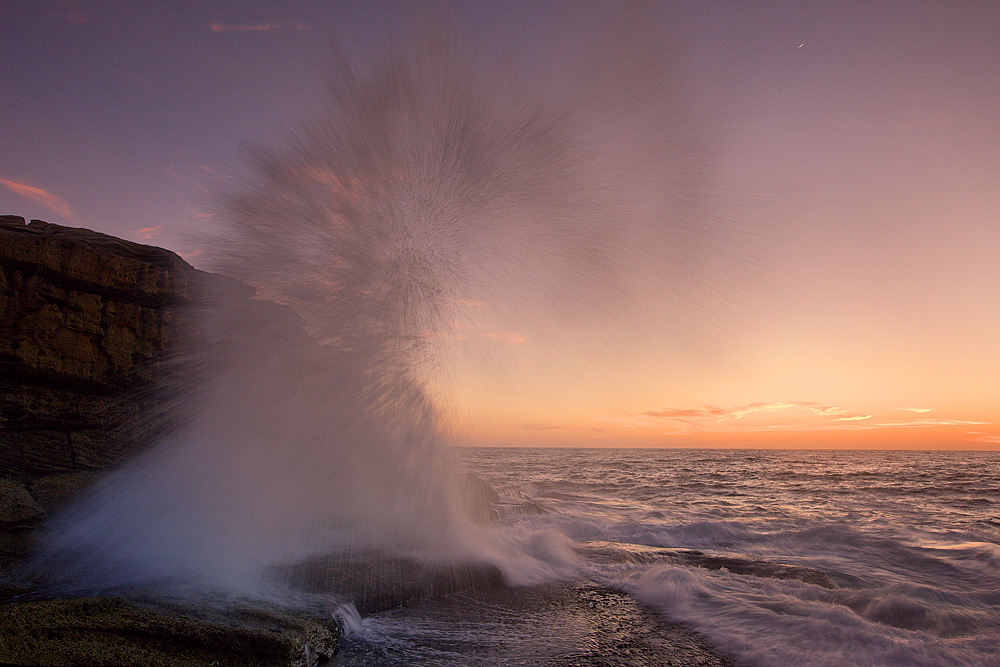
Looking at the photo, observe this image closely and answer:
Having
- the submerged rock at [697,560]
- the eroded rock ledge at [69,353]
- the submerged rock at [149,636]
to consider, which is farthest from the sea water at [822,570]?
the eroded rock ledge at [69,353]

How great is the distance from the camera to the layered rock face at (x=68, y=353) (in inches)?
281

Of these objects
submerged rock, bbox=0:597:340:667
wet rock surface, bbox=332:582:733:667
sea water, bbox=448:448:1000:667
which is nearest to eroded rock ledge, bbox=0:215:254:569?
submerged rock, bbox=0:597:340:667

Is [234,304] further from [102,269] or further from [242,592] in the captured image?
[242,592]

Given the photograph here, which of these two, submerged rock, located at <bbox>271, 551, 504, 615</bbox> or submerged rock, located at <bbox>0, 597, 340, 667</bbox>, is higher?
submerged rock, located at <bbox>0, 597, 340, 667</bbox>

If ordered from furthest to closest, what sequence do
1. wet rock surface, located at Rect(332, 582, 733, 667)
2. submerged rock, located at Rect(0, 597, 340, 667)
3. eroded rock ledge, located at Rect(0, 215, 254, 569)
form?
1. eroded rock ledge, located at Rect(0, 215, 254, 569)
2. wet rock surface, located at Rect(332, 582, 733, 667)
3. submerged rock, located at Rect(0, 597, 340, 667)

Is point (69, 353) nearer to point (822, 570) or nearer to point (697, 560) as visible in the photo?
point (697, 560)

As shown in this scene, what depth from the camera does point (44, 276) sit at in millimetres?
7535

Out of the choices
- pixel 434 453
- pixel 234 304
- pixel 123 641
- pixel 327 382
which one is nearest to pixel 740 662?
pixel 123 641

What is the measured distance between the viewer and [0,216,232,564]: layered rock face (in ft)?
23.4

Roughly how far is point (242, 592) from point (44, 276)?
6.26 metres

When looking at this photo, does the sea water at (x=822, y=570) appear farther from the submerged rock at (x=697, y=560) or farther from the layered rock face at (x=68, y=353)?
the layered rock face at (x=68, y=353)

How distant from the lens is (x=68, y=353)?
25.5ft

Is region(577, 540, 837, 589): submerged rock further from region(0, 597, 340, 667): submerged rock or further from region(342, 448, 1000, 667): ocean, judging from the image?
region(0, 597, 340, 667): submerged rock

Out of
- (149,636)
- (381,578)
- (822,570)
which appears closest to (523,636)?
(381,578)
